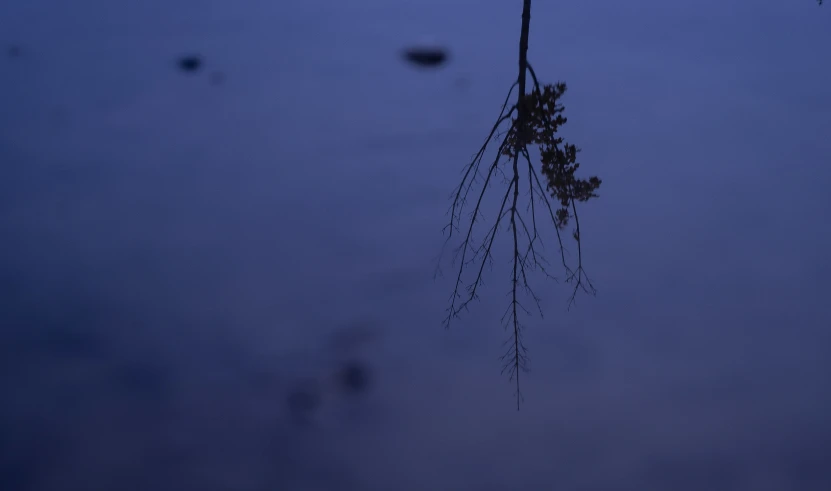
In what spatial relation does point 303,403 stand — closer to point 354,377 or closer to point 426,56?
point 354,377

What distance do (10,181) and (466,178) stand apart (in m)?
1.98

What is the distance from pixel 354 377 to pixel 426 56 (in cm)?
211

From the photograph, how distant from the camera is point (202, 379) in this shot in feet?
6.78

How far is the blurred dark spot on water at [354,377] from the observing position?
2.06 m

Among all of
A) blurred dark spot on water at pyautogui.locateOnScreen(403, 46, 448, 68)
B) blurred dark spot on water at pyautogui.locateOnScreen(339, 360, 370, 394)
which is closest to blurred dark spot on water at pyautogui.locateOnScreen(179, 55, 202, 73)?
blurred dark spot on water at pyautogui.locateOnScreen(403, 46, 448, 68)

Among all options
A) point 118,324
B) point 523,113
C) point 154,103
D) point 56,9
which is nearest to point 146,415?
point 118,324

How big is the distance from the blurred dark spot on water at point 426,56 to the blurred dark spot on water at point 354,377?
1957mm

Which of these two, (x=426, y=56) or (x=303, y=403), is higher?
(x=426, y=56)

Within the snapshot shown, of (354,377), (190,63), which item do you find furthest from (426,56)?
(354,377)

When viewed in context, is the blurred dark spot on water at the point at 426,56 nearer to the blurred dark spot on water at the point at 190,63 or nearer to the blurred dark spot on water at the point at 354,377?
the blurred dark spot on water at the point at 190,63

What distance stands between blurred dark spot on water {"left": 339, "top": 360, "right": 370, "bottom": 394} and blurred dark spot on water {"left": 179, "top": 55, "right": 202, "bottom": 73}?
2.12m

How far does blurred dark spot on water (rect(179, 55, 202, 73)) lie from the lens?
11.2ft

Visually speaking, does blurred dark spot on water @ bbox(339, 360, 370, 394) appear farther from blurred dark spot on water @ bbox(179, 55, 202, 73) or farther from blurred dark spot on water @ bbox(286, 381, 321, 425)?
blurred dark spot on water @ bbox(179, 55, 202, 73)

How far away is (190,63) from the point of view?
3.46 meters
